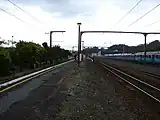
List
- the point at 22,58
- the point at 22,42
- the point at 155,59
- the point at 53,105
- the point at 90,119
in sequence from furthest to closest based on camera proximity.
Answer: the point at 155,59, the point at 22,42, the point at 22,58, the point at 53,105, the point at 90,119

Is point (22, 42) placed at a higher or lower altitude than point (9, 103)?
higher

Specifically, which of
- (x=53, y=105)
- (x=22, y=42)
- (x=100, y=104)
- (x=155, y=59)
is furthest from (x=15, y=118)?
(x=155, y=59)

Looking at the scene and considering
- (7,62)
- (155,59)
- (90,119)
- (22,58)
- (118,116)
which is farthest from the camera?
(155,59)

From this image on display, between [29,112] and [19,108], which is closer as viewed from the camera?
[29,112]

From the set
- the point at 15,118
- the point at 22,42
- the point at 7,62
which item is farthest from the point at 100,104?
the point at 22,42

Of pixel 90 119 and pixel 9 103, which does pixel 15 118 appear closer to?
pixel 90 119

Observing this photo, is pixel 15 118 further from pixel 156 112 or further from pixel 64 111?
pixel 156 112

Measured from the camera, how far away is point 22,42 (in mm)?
41031

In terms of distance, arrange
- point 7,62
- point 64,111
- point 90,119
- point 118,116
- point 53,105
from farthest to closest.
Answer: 1. point 7,62
2. point 53,105
3. point 64,111
4. point 118,116
5. point 90,119

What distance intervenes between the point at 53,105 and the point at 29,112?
1797mm

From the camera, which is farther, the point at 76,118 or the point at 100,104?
the point at 100,104

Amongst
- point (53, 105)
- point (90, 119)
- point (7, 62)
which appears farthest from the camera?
point (7, 62)

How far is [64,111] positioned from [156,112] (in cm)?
299

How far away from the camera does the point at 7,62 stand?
27.2 metres
